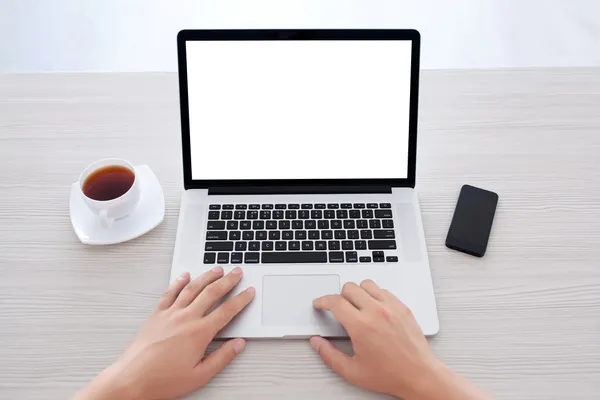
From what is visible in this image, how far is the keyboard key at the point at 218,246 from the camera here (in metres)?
0.95

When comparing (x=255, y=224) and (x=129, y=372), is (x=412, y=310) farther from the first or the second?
(x=129, y=372)

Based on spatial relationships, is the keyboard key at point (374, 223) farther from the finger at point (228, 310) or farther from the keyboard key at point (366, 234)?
the finger at point (228, 310)

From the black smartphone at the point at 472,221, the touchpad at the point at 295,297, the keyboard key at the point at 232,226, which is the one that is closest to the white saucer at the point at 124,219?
the keyboard key at the point at 232,226

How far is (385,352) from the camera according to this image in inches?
31.8

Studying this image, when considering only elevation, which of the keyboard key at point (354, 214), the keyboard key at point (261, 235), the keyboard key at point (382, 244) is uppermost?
the keyboard key at point (354, 214)

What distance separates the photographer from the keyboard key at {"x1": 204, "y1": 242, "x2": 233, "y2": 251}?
0.95 m

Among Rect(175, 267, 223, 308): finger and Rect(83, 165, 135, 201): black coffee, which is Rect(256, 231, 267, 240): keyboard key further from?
Rect(83, 165, 135, 201): black coffee

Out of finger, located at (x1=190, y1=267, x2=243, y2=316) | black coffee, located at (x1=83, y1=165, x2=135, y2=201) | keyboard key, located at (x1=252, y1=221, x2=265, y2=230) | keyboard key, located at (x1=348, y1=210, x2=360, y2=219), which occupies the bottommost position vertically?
finger, located at (x1=190, y1=267, x2=243, y2=316)

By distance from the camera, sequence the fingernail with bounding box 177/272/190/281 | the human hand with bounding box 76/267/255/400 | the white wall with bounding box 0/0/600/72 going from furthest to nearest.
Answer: the white wall with bounding box 0/0/600/72 < the fingernail with bounding box 177/272/190/281 < the human hand with bounding box 76/267/255/400

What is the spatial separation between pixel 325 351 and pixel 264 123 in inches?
15.1

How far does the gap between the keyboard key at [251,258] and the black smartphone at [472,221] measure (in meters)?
0.31

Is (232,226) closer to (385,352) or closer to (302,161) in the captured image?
(302,161)

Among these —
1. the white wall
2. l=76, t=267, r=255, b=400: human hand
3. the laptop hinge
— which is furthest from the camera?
the white wall

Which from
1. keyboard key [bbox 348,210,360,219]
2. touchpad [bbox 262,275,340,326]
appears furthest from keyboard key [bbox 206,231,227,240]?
keyboard key [bbox 348,210,360,219]
